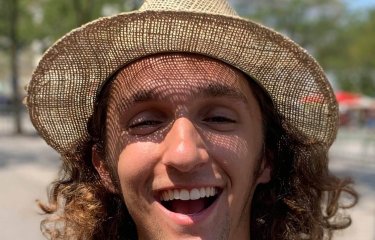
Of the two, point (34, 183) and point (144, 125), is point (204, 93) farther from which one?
point (34, 183)

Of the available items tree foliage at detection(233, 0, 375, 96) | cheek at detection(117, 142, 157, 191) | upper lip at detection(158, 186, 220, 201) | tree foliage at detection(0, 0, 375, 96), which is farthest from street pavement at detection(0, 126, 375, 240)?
tree foliage at detection(233, 0, 375, 96)

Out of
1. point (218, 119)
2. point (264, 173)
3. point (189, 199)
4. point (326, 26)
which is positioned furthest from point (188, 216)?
point (326, 26)

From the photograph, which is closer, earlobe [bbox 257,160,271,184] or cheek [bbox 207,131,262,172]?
cheek [bbox 207,131,262,172]

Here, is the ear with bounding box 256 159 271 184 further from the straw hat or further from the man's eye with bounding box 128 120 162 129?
the man's eye with bounding box 128 120 162 129

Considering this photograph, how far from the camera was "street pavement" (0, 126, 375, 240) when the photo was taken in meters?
6.40

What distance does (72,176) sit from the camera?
2.10 m

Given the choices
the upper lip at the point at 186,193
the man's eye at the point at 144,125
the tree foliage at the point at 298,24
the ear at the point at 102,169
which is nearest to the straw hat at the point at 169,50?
the ear at the point at 102,169

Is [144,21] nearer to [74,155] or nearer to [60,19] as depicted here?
[74,155]

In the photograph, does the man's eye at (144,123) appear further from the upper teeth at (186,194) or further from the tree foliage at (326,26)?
the tree foliage at (326,26)

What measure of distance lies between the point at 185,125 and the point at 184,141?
0.06 metres

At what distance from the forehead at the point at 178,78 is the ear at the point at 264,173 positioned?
0.27 m

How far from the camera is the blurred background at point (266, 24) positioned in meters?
7.63

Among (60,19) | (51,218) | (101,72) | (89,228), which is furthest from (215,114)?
(60,19)

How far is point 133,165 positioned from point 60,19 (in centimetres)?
1937
